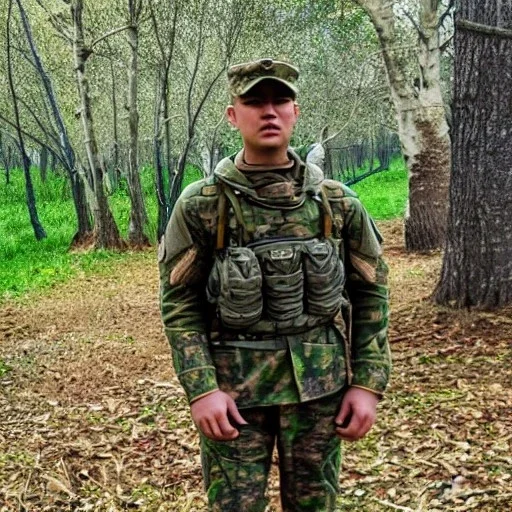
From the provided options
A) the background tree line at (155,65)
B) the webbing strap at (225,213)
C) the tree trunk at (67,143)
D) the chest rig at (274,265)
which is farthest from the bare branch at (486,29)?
the tree trunk at (67,143)

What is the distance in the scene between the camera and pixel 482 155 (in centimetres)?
513

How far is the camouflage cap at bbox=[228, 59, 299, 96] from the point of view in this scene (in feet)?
6.90

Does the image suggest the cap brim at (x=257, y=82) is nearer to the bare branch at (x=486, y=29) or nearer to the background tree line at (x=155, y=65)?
the bare branch at (x=486, y=29)

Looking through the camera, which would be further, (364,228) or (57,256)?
(57,256)

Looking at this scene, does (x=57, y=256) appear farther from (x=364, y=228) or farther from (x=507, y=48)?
(x=364, y=228)

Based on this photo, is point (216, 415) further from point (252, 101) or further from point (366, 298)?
point (252, 101)

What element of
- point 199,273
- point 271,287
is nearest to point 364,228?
point 271,287

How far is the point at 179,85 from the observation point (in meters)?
23.2

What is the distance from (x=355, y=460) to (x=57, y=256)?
1066 cm

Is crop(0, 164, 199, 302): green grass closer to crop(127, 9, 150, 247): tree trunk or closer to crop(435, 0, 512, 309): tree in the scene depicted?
crop(127, 9, 150, 247): tree trunk

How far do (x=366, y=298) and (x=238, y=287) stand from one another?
19.7 inches

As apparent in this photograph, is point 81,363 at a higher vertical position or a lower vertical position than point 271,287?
lower

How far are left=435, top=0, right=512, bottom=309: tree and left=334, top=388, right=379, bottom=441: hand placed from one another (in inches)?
128

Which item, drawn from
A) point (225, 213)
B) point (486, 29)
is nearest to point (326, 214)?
point (225, 213)
